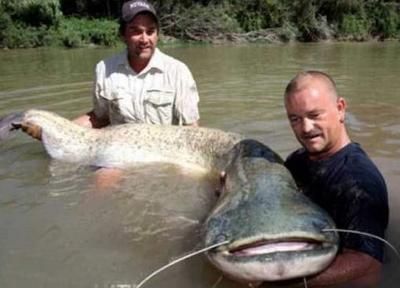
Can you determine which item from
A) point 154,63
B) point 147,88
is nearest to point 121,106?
point 147,88

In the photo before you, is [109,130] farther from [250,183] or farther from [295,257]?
[295,257]

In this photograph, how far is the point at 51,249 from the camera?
3357 millimetres

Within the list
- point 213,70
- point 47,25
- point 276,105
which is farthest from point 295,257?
point 47,25

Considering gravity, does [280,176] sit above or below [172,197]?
above

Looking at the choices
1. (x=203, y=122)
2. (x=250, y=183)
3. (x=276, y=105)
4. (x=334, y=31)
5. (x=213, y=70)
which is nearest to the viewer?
(x=250, y=183)

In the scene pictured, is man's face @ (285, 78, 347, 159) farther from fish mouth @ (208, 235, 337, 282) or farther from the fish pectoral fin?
the fish pectoral fin

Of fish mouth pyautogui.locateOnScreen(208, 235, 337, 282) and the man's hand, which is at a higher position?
fish mouth pyautogui.locateOnScreen(208, 235, 337, 282)

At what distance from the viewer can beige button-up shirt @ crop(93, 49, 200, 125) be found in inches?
206

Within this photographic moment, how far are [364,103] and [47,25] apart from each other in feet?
84.2

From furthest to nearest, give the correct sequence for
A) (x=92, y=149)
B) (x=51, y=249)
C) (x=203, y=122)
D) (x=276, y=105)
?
(x=276, y=105) → (x=203, y=122) → (x=92, y=149) → (x=51, y=249)

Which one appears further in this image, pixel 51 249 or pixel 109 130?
pixel 109 130

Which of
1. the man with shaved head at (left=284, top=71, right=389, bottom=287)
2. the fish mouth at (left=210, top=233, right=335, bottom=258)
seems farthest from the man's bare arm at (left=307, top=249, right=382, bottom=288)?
the fish mouth at (left=210, top=233, right=335, bottom=258)

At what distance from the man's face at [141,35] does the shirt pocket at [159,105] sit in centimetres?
37

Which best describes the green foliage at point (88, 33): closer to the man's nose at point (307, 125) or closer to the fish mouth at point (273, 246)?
the man's nose at point (307, 125)
